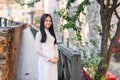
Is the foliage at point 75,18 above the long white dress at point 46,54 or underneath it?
above

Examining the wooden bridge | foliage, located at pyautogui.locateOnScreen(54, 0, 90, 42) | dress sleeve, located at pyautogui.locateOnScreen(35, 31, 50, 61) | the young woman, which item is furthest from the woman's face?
foliage, located at pyautogui.locateOnScreen(54, 0, 90, 42)

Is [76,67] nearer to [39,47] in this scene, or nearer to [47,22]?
[39,47]

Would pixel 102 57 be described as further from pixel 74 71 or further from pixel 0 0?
pixel 0 0

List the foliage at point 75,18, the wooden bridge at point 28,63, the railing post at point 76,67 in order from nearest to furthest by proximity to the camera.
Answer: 1. the wooden bridge at point 28,63
2. the railing post at point 76,67
3. the foliage at point 75,18

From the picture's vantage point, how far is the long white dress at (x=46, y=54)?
4957 mm

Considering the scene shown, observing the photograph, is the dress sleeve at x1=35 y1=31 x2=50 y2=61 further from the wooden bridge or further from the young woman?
the wooden bridge

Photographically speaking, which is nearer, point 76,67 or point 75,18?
point 76,67

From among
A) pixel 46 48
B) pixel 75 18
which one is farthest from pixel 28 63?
pixel 46 48

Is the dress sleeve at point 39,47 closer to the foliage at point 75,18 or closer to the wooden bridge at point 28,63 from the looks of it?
the wooden bridge at point 28,63

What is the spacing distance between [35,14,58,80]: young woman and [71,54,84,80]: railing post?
0.94 ft

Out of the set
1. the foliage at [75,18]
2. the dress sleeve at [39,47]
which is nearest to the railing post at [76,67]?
the dress sleeve at [39,47]

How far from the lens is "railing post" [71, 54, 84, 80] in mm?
5109

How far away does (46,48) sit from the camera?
16.4 feet

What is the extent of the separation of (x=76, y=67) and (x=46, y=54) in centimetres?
54
